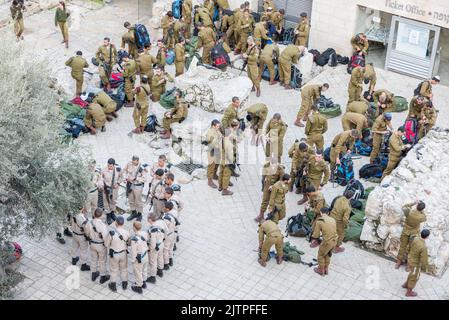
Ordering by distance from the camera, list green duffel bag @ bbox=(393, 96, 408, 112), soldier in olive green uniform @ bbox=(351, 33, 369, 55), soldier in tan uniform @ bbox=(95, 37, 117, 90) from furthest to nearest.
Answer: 1. soldier in olive green uniform @ bbox=(351, 33, 369, 55)
2. soldier in tan uniform @ bbox=(95, 37, 117, 90)
3. green duffel bag @ bbox=(393, 96, 408, 112)

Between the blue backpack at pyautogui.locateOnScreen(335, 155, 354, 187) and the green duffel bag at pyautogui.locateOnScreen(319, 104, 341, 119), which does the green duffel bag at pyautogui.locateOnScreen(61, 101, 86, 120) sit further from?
the blue backpack at pyautogui.locateOnScreen(335, 155, 354, 187)

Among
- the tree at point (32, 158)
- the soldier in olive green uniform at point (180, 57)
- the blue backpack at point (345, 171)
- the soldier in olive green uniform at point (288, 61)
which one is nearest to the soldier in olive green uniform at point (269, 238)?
the blue backpack at point (345, 171)

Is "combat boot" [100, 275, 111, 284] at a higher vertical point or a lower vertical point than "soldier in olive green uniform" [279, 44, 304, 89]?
lower

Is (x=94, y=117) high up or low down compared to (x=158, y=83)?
down

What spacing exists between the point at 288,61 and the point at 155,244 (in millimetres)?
8962

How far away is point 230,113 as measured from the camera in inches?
857

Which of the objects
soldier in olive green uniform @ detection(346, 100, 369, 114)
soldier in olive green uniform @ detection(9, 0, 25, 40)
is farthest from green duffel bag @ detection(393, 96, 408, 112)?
soldier in olive green uniform @ detection(9, 0, 25, 40)

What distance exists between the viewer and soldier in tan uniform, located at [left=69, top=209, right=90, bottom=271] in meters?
17.6

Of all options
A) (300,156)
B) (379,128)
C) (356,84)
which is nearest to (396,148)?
(379,128)

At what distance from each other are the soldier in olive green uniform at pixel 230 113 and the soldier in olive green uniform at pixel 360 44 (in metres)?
5.24

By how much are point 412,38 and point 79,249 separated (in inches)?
487

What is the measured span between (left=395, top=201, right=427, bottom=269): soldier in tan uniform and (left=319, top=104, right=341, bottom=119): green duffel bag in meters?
5.80

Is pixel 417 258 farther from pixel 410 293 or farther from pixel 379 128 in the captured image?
pixel 379 128
